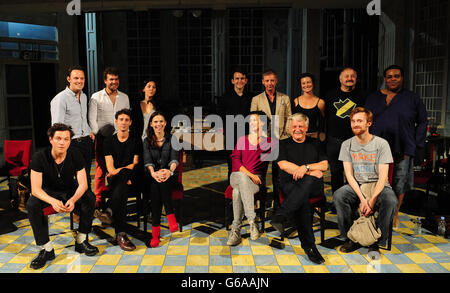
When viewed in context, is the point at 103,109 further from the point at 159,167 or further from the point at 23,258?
the point at 23,258

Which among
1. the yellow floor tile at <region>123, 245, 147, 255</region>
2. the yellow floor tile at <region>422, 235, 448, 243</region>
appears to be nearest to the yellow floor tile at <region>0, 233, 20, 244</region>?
the yellow floor tile at <region>123, 245, 147, 255</region>

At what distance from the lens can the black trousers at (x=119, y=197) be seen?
3314 mm

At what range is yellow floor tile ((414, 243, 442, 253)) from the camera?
A: 10.4 ft

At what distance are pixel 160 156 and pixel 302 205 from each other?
1.48m

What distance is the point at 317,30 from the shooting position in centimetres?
817

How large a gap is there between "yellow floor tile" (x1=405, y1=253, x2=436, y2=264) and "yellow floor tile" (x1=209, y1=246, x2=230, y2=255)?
159 cm

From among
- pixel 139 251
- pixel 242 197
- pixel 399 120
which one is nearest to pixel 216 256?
pixel 242 197

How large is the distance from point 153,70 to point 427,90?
875cm

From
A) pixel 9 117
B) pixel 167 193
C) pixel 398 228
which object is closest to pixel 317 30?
pixel 398 228

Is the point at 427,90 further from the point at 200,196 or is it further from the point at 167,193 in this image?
Answer: the point at 167,193

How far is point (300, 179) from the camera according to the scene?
10.6 feet

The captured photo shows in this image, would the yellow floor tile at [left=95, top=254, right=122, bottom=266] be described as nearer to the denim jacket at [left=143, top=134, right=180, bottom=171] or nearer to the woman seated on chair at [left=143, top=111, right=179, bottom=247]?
the woman seated on chair at [left=143, top=111, right=179, bottom=247]

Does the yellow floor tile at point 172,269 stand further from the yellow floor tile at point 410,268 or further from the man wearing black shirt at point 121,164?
the yellow floor tile at point 410,268

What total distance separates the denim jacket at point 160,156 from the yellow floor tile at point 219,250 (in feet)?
2.99
